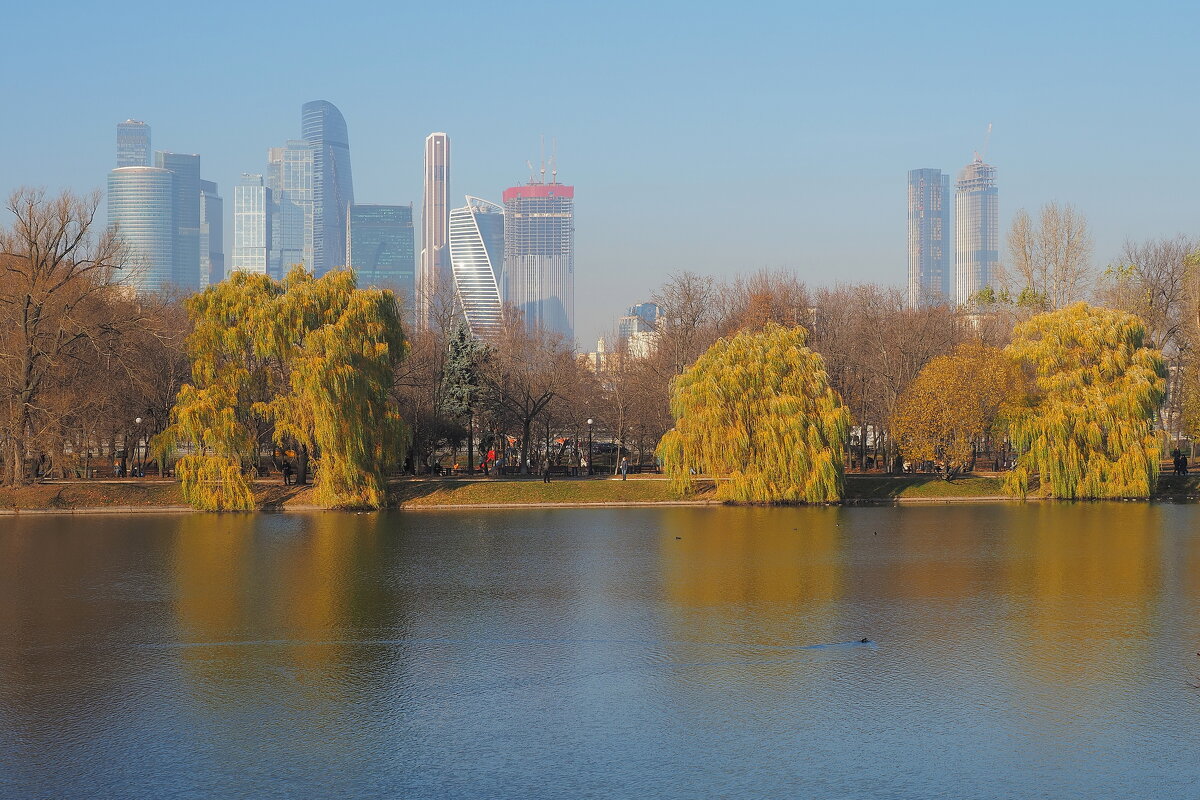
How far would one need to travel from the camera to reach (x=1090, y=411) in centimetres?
4694

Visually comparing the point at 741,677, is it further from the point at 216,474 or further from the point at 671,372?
the point at 671,372

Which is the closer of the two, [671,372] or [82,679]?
[82,679]

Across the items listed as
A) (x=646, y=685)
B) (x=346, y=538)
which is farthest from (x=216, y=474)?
(x=646, y=685)

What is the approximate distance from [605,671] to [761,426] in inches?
1166

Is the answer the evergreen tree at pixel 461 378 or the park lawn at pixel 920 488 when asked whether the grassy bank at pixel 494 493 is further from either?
the evergreen tree at pixel 461 378

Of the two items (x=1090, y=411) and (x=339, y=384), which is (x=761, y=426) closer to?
(x=1090, y=411)

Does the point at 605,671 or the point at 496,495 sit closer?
the point at 605,671

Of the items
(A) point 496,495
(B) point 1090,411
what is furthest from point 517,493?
(B) point 1090,411

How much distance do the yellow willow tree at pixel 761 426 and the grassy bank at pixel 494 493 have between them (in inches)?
79.9

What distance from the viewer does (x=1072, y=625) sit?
20547mm

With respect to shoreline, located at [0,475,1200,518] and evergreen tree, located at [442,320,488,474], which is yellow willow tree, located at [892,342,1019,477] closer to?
shoreline, located at [0,475,1200,518]

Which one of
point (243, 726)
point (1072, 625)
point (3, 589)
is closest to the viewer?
point (243, 726)

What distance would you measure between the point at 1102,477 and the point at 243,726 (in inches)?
1603

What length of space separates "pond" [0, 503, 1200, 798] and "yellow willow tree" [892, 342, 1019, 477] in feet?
57.5
